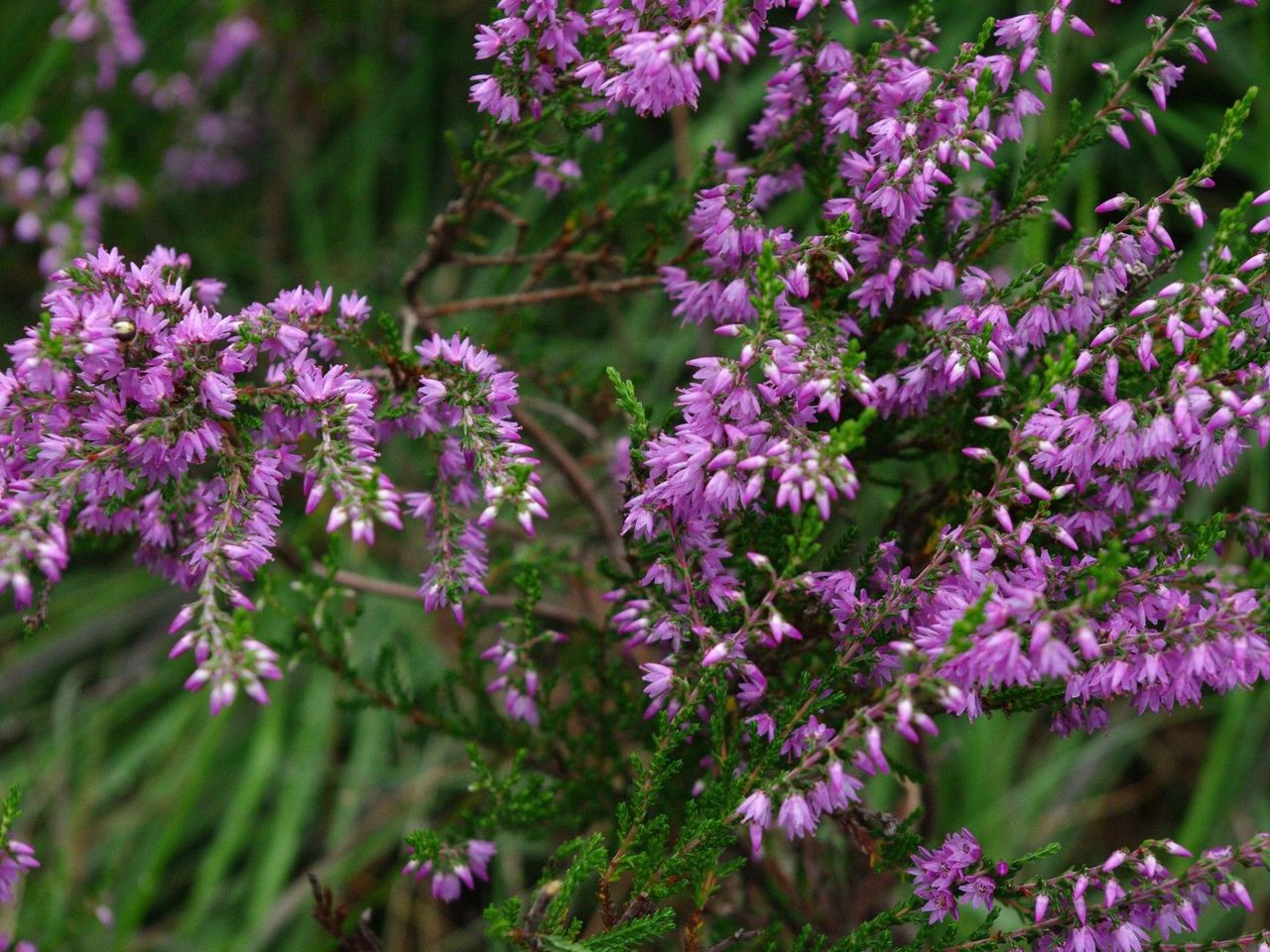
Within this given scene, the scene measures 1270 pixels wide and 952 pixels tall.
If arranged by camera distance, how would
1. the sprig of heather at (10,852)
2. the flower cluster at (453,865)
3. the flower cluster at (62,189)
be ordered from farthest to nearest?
the flower cluster at (62,189), the flower cluster at (453,865), the sprig of heather at (10,852)

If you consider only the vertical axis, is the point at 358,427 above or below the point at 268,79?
below

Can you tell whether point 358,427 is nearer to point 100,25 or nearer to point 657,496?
point 657,496

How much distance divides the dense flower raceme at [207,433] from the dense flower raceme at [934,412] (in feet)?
0.93

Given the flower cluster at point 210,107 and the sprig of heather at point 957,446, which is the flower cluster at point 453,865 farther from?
the flower cluster at point 210,107

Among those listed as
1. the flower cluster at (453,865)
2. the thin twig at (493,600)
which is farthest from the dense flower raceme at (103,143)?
the flower cluster at (453,865)

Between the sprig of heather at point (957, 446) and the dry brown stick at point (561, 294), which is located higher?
the dry brown stick at point (561, 294)

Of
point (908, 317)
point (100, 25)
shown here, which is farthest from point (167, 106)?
point (908, 317)

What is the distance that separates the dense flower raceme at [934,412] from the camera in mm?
1238

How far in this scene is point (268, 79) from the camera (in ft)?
13.9

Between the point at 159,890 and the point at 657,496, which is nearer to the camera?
the point at 657,496

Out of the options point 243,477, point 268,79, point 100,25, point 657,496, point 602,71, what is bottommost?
point 657,496

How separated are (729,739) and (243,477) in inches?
31.7

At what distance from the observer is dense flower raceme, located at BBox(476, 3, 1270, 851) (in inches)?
48.8

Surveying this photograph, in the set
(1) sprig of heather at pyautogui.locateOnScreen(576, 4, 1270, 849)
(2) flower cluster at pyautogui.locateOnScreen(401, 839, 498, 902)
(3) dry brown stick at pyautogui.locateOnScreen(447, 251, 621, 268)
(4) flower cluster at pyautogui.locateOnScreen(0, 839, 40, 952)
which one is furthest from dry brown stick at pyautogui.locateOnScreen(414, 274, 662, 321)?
(4) flower cluster at pyautogui.locateOnScreen(0, 839, 40, 952)
